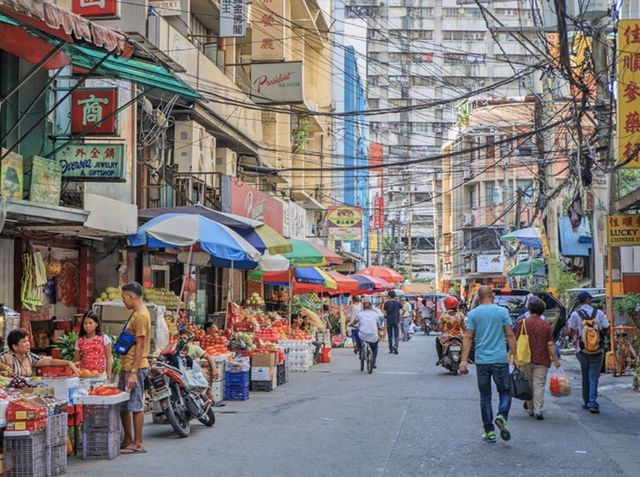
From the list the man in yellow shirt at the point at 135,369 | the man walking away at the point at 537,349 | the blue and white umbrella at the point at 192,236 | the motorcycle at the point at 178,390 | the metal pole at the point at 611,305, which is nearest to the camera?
the man in yellow shirt at the point at 135,369

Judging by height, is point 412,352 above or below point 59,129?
below

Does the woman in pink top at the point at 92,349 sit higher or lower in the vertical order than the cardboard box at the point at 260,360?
higher

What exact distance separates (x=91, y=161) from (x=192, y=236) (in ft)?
6.61

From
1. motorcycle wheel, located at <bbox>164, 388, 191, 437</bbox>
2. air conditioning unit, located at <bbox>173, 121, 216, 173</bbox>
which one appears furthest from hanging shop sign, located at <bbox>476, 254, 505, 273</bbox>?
motorcycle wheel, located at <bbox>164, 388, 191, 437</bbox>

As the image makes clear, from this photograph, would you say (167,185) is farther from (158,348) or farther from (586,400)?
(586,400)

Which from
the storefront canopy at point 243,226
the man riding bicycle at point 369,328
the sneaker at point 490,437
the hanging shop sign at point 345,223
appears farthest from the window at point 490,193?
the sneaker at point 490,437

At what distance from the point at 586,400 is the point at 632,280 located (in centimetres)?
825

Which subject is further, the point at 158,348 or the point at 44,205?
the point at 158,348

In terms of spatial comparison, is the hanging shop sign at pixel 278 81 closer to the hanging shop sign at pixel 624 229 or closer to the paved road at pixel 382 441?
the hanging shop sign at pixel 624 229

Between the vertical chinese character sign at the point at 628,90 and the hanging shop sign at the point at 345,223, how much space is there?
926 inches

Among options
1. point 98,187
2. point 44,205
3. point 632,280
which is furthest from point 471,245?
point 44,205

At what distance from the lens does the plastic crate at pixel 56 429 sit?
8.56m

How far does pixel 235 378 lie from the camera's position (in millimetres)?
15438

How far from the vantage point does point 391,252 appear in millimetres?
79125
